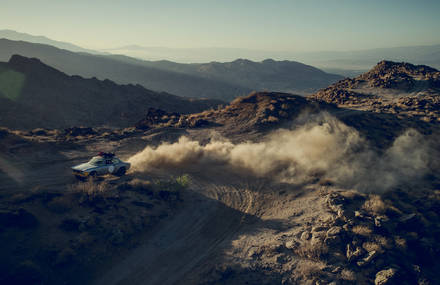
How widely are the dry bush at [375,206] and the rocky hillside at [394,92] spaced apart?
69.5 feet

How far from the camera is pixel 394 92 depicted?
156 ft

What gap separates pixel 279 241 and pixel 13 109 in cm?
5525

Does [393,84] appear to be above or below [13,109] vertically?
above

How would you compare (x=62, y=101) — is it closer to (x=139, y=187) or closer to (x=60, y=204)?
(x=139, y=187)

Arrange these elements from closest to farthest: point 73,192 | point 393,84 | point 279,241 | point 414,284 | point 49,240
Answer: point 414,284 → point 49,240 → point 279,241 → point 73,192 → point 393,84

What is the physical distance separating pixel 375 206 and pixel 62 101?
199 feet

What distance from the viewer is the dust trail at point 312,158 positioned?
21766 mm

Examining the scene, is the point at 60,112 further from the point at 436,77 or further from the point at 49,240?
the point at 436,77

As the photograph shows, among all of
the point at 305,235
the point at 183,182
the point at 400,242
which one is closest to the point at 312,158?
the point at 305,235

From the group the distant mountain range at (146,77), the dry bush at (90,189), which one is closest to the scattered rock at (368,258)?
the dry bush at (90,189)

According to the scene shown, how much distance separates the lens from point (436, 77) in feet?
170

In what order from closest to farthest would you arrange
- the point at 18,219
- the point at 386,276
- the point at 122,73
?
the point at 386,276 → the point at 18,219 → the point at 122,73

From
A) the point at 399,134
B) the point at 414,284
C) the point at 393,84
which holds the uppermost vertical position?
the point at 393,84

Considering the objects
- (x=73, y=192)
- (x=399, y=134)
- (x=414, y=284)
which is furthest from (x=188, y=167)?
(x=399, y=134)
